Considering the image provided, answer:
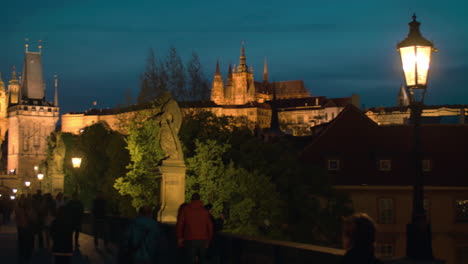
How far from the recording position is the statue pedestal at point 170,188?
1959cm

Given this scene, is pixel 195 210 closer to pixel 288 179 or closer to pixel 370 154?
pixel 288 179

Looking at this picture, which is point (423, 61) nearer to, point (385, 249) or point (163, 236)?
point (163, 236)

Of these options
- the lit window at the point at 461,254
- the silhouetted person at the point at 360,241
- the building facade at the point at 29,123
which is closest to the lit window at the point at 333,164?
the lit window at the point at 461,254

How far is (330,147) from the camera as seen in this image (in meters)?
47.3

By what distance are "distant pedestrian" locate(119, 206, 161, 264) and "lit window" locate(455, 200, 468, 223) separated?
33.2 meters

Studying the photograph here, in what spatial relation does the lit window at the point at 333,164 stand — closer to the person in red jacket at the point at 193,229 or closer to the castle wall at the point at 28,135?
the person in red jacket at the point at 193,229

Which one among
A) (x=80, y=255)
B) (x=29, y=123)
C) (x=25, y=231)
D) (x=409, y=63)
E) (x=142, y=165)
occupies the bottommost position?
(x=80, y=255)

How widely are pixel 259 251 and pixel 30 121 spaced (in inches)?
6001

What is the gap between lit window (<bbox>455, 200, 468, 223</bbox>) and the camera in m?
40.7

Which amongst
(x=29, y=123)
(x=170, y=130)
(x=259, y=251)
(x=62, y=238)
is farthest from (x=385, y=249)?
(x=29, y=123)

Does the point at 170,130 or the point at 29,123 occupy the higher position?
the point at 29,123

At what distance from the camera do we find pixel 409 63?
32.1 ft

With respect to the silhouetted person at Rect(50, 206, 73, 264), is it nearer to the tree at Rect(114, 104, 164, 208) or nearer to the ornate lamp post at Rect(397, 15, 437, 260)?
the ornate lamp post at Rect(397, 15, 437, 260)

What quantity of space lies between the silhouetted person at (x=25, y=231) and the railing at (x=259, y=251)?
3.14 meters
